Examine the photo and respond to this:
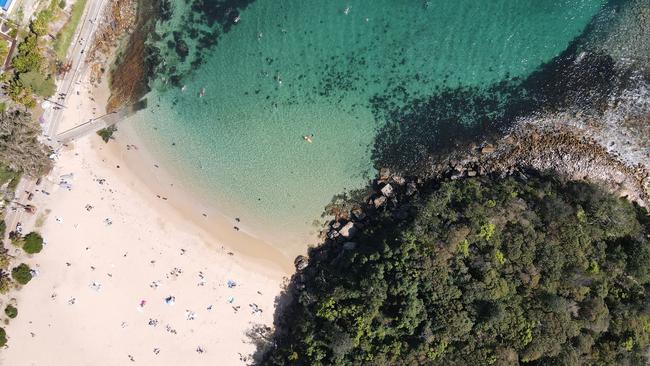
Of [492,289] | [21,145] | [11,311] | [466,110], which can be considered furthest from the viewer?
[466,110]

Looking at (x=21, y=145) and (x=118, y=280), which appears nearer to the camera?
(x=21, y=145)

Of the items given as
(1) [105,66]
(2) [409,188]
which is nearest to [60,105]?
(1) [105,66]

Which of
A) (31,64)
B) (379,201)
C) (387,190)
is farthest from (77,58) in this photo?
(387,190)

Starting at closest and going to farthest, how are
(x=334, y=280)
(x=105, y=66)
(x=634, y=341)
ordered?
1. (x=634, y=341)
2. (x=334, y=280)
3. (x=105, y=66)

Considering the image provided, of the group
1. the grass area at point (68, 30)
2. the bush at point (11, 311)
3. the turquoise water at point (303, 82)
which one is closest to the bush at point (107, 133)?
the turquoise water at point (303, 82)

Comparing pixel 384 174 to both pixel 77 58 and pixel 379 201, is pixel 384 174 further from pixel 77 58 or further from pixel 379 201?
pixel 77 58

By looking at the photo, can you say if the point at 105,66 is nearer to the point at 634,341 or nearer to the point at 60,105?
the point at 60,105

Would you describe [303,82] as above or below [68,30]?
below
